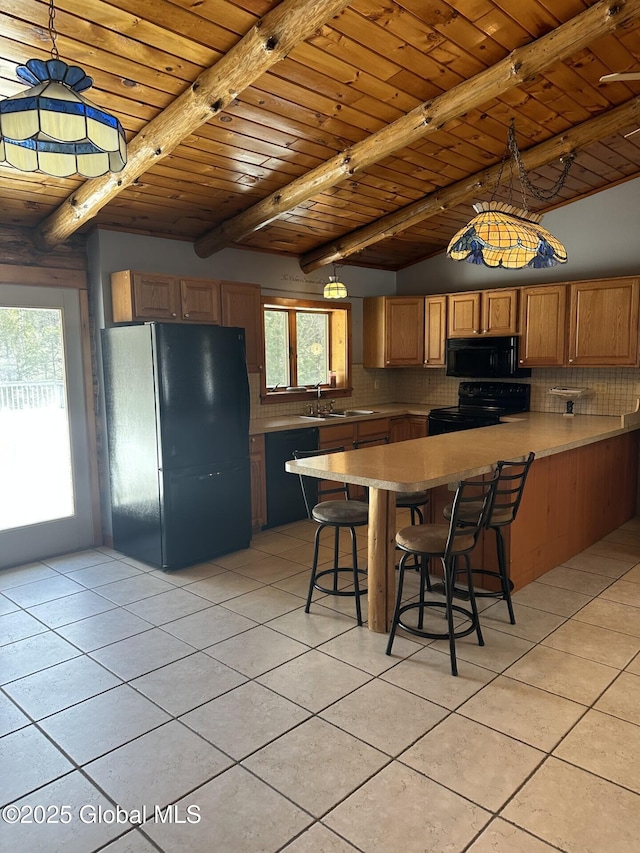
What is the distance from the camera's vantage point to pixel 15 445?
434 centimetres

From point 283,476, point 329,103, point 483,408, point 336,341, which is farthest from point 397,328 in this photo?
point 329,103

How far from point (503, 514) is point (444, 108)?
2.39m

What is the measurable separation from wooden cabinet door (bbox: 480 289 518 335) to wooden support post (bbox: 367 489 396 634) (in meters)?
3.22

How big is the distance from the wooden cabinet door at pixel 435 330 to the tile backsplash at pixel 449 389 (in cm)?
35

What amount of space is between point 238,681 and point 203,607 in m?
0.89

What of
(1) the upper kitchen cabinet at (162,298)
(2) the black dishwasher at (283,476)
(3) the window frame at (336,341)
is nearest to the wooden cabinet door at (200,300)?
(1) the upper kitchen cabinet at (162,298)

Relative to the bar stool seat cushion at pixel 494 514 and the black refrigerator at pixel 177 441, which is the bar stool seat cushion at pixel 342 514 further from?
the black refrigerator at pixel 177 441

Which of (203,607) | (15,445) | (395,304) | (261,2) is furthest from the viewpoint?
(395,304)

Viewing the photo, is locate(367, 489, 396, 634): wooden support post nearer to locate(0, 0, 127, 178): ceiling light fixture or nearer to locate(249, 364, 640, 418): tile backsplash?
locate(0, 0, 127, 178): ceiling light fixture

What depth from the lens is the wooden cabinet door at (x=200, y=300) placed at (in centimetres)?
461

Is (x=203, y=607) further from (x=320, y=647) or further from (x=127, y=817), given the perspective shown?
(x=127, y=817)

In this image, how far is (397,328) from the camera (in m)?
6.54

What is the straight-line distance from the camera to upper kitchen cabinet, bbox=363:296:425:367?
6.50 metres

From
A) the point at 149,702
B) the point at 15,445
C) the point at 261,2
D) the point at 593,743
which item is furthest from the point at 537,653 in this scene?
the point at 15,445
